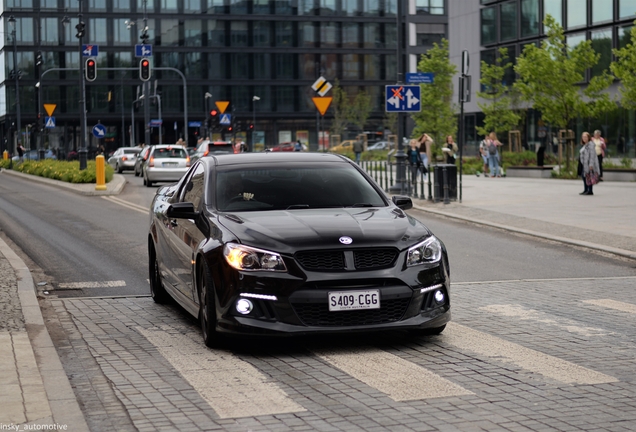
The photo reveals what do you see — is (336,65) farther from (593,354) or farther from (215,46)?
(593,354)

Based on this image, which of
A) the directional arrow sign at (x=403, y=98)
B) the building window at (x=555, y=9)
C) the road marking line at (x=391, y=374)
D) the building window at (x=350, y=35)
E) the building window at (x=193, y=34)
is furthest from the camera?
the building window at (x=350, y=35)

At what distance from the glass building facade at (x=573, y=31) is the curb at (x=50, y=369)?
4090cm

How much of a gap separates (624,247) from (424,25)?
93.6m

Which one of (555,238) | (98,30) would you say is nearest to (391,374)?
(555,238)

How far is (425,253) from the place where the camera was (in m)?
8.27

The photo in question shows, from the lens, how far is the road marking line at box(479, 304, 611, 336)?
358 inches

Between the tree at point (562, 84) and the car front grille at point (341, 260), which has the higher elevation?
the tree at point (562, 84)

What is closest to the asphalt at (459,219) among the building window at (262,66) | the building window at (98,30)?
the building window at (98,30)

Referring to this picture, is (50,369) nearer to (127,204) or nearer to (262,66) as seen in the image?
(127,204)

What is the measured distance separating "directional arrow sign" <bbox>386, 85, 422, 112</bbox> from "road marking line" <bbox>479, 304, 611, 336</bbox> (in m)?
18.3

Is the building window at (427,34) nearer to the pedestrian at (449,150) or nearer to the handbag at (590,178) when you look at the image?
the pedestrian at (449,150)

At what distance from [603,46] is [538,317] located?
152 feet

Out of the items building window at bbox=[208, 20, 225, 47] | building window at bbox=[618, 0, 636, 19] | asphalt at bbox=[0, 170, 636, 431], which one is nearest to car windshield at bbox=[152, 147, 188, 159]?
asphalt at bbox=[0, 170, 636, 431]

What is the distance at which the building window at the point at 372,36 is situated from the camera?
4419 inches
